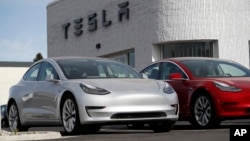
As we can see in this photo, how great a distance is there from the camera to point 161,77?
1350 cm

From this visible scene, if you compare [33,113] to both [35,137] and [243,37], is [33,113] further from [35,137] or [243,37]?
[243,37]

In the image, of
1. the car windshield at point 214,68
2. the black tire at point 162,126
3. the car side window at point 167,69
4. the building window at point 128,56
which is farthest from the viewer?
the building window at point 128,56

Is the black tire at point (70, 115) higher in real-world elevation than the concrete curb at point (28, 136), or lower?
higher

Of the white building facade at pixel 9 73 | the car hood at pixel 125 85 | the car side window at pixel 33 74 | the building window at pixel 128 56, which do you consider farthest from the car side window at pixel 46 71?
the white building facade at pixel 9 73

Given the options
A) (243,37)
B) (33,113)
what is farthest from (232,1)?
(33,113)

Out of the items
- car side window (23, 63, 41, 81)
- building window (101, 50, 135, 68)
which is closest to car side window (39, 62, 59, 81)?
car side window (23, 63, 41, 81)

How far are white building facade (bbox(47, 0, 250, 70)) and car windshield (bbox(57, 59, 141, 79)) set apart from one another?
23.9 meters

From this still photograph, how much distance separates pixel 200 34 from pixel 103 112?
2563 cm

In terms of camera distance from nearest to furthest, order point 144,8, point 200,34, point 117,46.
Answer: point 200,34 → point 144,8 → point 117,46

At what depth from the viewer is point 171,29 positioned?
35.8 meters

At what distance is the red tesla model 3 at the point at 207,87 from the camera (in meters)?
11.7

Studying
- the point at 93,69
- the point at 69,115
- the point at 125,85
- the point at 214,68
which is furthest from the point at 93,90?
the point at 214,68

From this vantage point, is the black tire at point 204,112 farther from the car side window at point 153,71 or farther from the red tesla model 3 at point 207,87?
the car side window at point 153,71

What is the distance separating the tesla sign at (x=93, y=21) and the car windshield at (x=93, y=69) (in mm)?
27666
